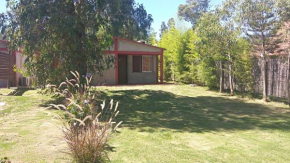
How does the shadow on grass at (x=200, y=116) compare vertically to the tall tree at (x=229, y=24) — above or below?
below

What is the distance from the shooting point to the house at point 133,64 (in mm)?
15938

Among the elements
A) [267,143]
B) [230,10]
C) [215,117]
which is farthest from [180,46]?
[267,143]

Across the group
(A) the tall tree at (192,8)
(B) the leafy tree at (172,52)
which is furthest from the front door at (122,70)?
(A) the tall tree at (192,8)

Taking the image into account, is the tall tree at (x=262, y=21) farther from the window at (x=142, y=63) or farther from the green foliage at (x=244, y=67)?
the window at (x=142, y=63)

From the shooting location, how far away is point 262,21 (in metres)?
9.28

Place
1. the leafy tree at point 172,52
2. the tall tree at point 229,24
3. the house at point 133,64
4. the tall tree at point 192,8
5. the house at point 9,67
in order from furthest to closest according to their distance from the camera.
Answer: the tall tree at point 192,8
the leafy tree at point 172,52
the house at point 133,64
the house at point 9,67
the tall tree at point 229,24

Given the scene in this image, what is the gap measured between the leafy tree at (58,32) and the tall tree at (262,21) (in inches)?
201

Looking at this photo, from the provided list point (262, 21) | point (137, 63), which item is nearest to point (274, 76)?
point (262, 21)

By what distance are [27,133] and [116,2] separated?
5572mm

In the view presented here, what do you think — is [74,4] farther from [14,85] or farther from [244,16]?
[14,85]

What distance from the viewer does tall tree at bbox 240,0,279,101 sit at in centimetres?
910

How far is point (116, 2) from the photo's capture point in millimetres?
8562

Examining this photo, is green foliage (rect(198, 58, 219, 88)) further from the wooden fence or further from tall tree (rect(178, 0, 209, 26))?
tall tree (rect(178, 0, 209, 26))

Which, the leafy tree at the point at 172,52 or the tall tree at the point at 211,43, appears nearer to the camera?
the tall tree at the point at 211,43
